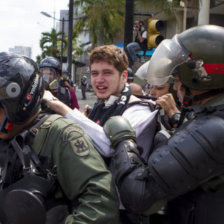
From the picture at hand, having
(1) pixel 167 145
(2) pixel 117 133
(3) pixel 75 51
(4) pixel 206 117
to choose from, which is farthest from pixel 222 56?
(3) pixel 75 51

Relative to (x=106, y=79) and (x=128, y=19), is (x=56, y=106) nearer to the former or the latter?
Result: (x=106, y=79)

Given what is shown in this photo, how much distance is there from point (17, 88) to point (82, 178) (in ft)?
1.98

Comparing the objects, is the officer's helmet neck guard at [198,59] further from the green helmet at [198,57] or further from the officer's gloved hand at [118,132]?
the officer's gloved hand at [118,132]

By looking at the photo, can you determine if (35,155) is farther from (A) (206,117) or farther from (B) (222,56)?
(B) (222,56)

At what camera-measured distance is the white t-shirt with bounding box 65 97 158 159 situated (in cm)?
193

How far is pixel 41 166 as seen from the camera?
5.21 ft

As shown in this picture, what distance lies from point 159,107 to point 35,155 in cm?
132

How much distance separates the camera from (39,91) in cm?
185

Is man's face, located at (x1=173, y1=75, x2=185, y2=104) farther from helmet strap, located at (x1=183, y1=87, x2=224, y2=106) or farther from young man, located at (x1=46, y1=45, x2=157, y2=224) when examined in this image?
young man, located at (x1=46, y1=45, x2=157, y2=224)

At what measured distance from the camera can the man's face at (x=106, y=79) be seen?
255cm

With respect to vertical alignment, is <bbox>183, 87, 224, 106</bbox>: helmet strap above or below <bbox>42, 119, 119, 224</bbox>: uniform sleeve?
above

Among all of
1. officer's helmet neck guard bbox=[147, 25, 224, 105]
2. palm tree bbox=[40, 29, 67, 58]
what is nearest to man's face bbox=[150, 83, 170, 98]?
officer's helmet neck guard bbox=[147, 25, 224, 105]

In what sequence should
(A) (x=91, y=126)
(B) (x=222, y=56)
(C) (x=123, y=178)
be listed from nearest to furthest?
(C) (x=123, y=178)
(B) (x=222, y=56)
(A) (x=91, y=126)

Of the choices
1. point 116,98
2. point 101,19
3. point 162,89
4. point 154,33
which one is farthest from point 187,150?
point 101,19
